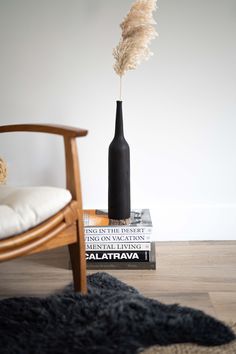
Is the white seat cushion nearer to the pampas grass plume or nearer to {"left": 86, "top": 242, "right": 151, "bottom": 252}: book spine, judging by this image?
{"left": 86, "top": 242, "right": 151, "bottom": 252}: book spine

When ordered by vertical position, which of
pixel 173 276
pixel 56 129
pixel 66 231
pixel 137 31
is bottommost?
pixel 173 276

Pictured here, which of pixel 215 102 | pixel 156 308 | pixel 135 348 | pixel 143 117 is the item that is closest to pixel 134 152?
pixel 143 117

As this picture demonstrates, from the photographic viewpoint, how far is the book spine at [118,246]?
1.62 m

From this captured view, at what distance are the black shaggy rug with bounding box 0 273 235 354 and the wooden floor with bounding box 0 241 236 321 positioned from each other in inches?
4.9

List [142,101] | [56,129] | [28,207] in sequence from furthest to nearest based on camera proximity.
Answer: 1. [142,101]
2. [56,129]
3. [28,207]

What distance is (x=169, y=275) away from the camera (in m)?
1.55

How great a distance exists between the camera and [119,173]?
163cm

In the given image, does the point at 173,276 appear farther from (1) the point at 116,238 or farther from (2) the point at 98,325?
(2) the point at 98,325

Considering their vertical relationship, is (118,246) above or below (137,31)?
below

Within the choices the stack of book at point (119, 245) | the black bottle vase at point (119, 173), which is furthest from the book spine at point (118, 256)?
the black bottle vase at point (119, 173)

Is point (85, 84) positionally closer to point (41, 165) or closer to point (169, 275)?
point (41, 165)

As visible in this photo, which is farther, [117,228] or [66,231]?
[117,228]

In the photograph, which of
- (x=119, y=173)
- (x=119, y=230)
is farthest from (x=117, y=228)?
(x=119, y=173)

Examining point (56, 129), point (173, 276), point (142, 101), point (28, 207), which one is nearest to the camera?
point (28, 207)
